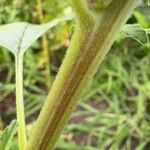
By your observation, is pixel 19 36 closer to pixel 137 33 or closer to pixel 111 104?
pixel 137 33

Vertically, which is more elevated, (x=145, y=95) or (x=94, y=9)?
(x=94, y=9)

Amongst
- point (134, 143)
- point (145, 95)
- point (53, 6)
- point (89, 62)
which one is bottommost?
point (134, 143)

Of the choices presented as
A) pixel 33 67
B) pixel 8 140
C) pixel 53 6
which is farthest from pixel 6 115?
pixel 8 140

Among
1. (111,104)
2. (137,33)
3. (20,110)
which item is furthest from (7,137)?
(111,104)

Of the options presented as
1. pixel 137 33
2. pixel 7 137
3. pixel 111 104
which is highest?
pixel 137 33

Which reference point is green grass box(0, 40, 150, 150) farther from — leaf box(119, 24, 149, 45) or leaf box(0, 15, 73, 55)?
leaf box(119, 24, 149, 45)

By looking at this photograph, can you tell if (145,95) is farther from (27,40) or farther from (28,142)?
(28,142)
